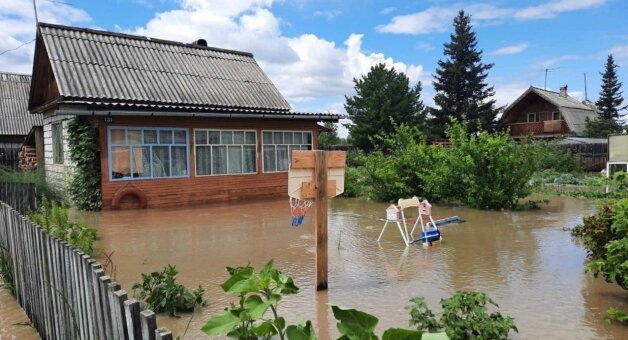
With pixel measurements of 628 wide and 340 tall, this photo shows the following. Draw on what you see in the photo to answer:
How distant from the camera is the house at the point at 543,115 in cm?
3744

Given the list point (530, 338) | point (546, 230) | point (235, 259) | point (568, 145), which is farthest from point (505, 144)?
point (568, 145)

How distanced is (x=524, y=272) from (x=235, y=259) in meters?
4.23

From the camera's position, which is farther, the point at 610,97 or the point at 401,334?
the point at 610,97

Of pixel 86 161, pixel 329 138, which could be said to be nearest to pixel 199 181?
pixel 86 161

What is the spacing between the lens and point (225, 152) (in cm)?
1580

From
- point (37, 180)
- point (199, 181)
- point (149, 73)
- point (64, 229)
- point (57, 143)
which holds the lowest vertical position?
point (64, 229)

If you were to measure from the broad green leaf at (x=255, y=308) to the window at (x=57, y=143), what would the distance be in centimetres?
1469

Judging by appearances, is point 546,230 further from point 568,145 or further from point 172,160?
point 568,145

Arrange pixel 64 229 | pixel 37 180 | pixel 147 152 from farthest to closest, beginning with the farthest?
pixel 147 152 → pixel 37 180 → pixel 64 229

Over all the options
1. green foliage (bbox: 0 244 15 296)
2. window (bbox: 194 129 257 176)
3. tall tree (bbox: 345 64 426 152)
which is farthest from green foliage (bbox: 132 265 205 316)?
tall tree (bbox: 345 64 426 152)

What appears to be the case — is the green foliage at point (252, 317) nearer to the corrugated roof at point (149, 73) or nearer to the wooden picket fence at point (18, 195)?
the wooden picket fence at point (18, 195)

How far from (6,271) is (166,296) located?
8.80ft

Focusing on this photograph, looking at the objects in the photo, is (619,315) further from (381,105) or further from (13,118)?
(381,105)

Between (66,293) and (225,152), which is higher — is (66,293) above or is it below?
below
